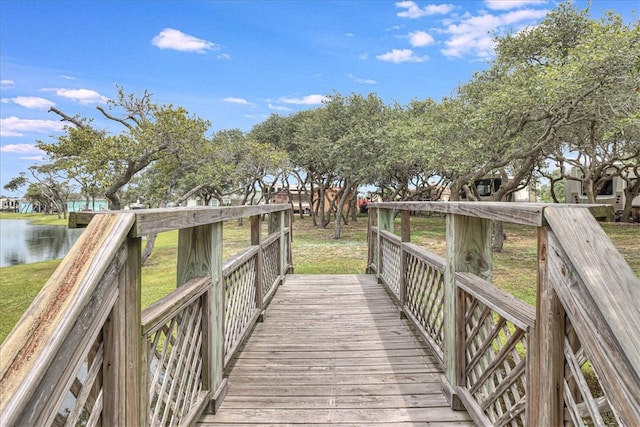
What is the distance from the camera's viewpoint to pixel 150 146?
9617mm

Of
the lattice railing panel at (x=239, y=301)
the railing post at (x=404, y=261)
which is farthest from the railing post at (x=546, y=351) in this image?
the railing post at (x=404, y=261)

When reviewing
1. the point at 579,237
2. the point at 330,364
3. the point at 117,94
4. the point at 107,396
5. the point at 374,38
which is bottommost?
the point at 330,364

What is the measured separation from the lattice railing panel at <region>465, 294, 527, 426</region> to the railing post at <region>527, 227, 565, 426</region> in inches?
6.1

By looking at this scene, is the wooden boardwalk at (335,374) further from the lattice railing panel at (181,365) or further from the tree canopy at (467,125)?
the tree canopy at (467,125)

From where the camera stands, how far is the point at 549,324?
3.86 ft

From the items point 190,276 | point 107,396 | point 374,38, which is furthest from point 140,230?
point 374,38

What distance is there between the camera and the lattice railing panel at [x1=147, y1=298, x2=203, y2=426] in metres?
1.51

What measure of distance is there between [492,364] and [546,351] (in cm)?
59

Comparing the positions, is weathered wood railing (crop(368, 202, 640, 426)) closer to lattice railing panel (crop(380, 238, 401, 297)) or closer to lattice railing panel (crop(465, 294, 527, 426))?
lattice railing panel (crop(465, 294, 527, 426))

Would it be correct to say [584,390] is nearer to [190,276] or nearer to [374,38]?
[190,276]

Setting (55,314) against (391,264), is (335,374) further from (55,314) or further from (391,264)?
(391,264)

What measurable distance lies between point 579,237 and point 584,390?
1.48 feet

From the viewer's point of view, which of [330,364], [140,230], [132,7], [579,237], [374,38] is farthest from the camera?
[374,38]

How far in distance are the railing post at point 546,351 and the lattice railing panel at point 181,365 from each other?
1422mm
